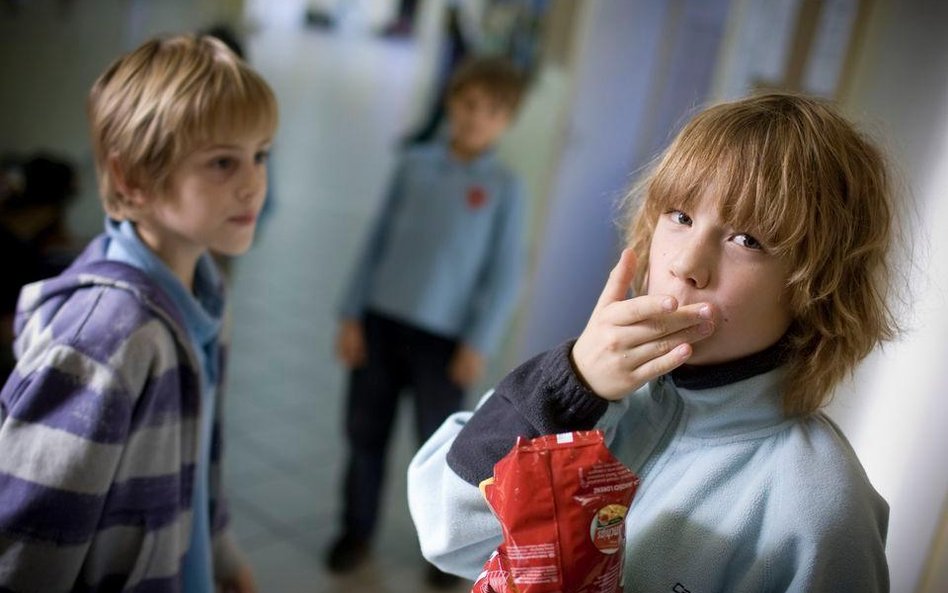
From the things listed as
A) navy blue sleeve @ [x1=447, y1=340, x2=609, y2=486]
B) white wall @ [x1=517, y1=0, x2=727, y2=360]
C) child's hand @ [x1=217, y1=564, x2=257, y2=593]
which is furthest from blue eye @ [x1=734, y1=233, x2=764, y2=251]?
white wall @ [x1=517, y1=0, x2=727, y2=360]

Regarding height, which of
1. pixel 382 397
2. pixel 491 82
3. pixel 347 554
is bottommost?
pixel 347 554

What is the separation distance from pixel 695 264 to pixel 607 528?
0.16 metres

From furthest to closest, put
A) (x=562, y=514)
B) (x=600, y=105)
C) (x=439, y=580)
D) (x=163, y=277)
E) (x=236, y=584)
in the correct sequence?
(x=600, y=105), (x=439, y=580), (x=236, y=584), (x=163, y=277), (x=562, y=514)

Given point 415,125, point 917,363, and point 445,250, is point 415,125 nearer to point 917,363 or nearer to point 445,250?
point 445,250

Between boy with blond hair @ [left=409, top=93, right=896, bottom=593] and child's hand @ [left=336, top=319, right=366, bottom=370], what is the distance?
1173 millimetres

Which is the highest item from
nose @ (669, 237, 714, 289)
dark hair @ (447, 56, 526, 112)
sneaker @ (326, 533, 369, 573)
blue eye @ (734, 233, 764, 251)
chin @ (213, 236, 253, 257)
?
blue eye @ (734, 233, 764, 251)

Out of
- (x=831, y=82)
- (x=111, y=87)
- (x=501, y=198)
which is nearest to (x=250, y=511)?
(x=501, y=198)

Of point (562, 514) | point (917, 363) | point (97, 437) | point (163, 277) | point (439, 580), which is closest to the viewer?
point (562, 514)

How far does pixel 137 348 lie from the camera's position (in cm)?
77

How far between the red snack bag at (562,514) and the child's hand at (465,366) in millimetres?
1206

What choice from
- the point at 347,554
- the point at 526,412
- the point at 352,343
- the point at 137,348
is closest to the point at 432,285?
the point at 352,343

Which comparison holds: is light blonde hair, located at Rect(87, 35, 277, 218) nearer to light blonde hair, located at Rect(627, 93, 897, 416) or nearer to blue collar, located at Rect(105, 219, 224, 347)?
blue collar, located at Rect(105, 219, 224, 347)

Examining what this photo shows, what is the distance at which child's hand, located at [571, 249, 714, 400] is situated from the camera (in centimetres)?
50

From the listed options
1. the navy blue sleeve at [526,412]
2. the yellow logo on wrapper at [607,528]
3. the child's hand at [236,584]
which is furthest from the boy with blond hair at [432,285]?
the yellow logo on wrapper at [607,528]
